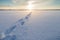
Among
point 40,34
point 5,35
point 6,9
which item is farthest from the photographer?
point 6,9

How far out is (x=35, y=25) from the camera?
1.32 m

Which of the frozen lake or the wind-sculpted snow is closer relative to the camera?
the wind-sculpted snow

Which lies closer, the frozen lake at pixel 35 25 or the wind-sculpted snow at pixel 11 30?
the wind-sculpted snow at pixel 11 30

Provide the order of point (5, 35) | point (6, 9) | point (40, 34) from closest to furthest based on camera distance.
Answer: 1. point (5, 35)
2. point (40, 34)
3. point (6, 9)

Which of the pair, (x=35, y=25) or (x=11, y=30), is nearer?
(x=11, y=30)

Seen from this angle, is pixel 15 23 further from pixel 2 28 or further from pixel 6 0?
pixel 6 0

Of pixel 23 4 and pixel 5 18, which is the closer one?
pixel 23 4

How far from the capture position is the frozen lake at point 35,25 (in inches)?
46.7

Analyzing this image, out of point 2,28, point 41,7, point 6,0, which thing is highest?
point 6,0

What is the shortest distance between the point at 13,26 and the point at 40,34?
1.02 ft

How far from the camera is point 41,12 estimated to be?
1.31 meters

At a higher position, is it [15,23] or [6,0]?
[6,0]

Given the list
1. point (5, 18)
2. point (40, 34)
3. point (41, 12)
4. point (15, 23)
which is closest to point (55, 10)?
point (41, 12)

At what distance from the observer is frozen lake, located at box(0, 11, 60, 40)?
1186 mm
